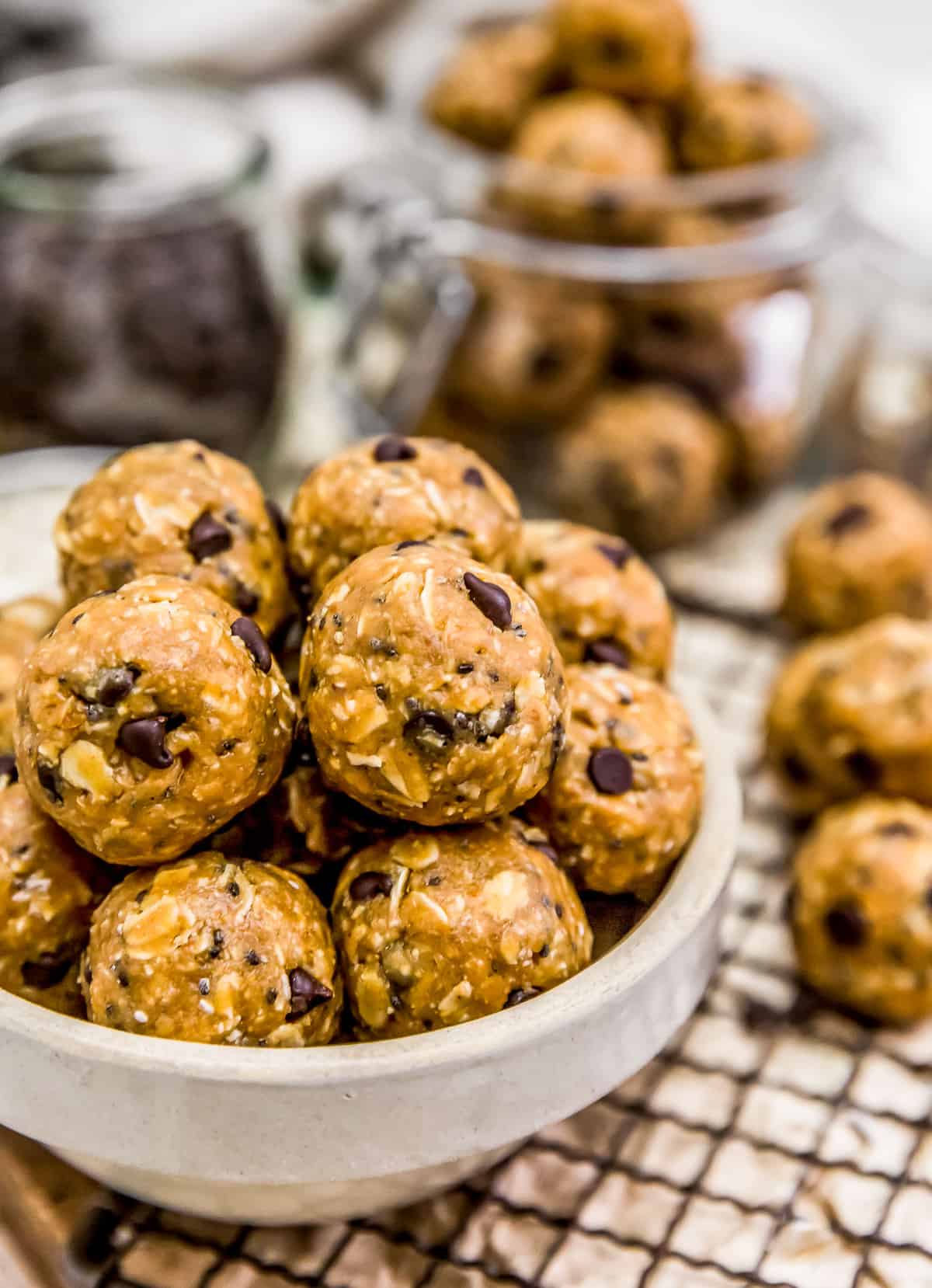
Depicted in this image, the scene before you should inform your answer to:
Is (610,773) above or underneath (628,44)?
underneath

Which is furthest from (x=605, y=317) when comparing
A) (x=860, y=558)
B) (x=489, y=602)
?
(x=489, y=602)

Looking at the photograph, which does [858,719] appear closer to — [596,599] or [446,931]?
[596,599]

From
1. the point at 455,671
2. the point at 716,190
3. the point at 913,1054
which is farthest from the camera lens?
the point at 716,190

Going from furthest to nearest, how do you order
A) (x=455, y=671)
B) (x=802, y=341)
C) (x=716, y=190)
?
(x=802, y=341), (x=716, y=190), (x=455, y=671)

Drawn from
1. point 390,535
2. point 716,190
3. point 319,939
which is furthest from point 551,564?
point 716,190

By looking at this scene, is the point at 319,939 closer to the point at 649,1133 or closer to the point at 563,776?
the point at 563,776

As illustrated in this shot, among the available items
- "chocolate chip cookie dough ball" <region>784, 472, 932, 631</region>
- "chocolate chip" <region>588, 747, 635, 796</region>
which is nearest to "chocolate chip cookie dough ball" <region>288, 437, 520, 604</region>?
"chocolate chip" <region>588, 747, 635, 796</region>

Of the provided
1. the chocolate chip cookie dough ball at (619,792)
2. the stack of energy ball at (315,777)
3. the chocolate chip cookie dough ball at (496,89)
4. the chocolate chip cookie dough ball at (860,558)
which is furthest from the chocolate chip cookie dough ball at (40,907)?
the chocolate chip cookie dough ball at (496,89)
